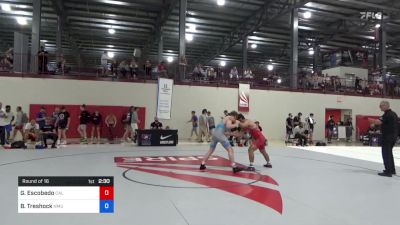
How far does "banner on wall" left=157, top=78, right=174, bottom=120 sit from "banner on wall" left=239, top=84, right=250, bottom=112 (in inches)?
201

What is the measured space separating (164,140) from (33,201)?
11330 mm

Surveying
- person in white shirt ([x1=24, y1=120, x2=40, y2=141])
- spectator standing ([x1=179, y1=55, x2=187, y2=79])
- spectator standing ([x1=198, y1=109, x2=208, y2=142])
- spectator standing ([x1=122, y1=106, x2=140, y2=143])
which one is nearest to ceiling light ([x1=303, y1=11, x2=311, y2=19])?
spectator standing ([x1=179, y1=55, x2=187, y2=79])

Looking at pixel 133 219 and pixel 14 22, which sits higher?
pixel 14 22

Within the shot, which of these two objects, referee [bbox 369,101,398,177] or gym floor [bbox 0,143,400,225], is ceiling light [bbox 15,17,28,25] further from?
referee [bbox 369,101,398,177]

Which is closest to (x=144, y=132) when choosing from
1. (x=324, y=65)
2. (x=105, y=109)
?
(x=105, y=109)

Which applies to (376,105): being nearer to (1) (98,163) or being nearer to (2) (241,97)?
(2) (241,97)

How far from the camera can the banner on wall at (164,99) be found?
16578 mm

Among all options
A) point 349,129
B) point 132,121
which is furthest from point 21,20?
point 349,129

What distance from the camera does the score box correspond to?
8.71ft

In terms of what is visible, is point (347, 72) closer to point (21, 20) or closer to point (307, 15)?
point (307, 15)

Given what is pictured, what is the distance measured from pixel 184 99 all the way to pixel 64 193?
16314 mm

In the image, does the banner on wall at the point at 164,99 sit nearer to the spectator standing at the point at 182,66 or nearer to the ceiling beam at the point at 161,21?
the spectator standing at the point at 182,66

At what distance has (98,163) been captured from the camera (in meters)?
8.51

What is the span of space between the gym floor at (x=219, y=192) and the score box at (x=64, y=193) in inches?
46.0
